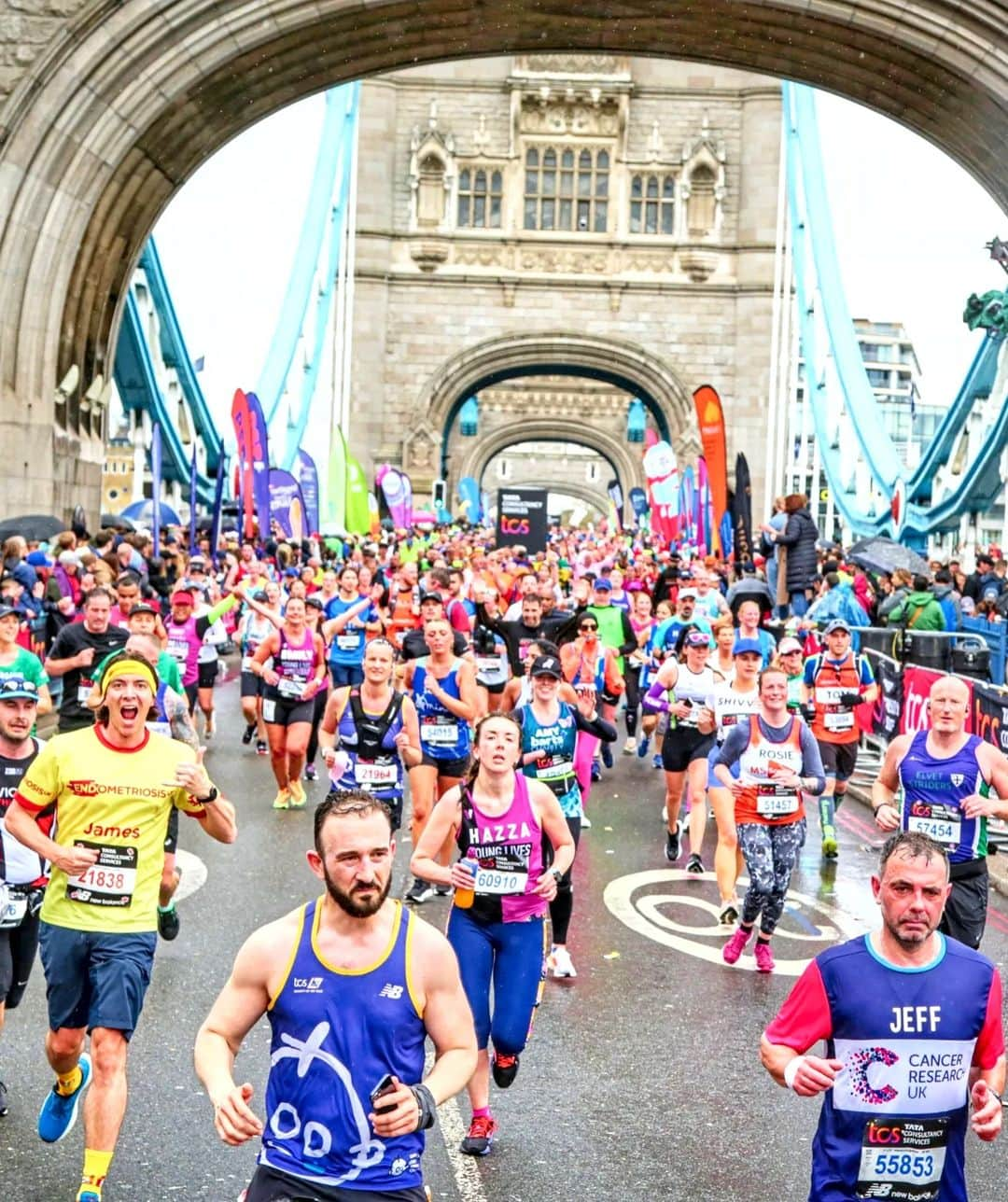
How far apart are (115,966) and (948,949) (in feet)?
9.33

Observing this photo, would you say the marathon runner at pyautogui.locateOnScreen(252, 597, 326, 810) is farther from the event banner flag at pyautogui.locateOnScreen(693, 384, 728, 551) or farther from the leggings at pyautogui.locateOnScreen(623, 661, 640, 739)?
the event banner flag at pyautogui.locateOnScreen(693, 384, 728, 551)

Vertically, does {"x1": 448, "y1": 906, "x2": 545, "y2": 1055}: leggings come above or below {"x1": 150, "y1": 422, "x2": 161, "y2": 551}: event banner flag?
below

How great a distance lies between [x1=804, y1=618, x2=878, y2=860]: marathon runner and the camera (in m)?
12.2

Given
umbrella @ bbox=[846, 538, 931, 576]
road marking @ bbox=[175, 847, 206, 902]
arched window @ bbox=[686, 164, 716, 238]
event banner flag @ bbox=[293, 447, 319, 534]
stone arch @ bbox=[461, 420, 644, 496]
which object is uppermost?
arched window @ bbox=[686, 164, 716, 238]

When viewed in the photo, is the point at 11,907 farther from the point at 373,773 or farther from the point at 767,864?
the point at 767,864

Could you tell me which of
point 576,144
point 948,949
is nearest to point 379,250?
point 576,144

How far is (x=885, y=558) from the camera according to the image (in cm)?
2317

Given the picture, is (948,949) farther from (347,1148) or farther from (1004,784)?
(1004,784)

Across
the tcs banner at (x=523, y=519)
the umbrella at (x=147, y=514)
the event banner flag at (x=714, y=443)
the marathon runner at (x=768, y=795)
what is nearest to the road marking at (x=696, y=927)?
the marathon runner at (x=768, y=795)

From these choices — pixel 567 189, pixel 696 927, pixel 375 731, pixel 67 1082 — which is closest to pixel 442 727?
pixel 375 731

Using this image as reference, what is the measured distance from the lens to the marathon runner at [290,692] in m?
13.1

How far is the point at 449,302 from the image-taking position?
56344 millimetres

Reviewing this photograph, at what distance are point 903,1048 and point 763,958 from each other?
15.1 ft

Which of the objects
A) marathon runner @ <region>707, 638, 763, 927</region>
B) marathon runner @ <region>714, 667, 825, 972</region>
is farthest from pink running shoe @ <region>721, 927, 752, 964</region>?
marathon runner @ <region>707, 638, 763, 927</region>
